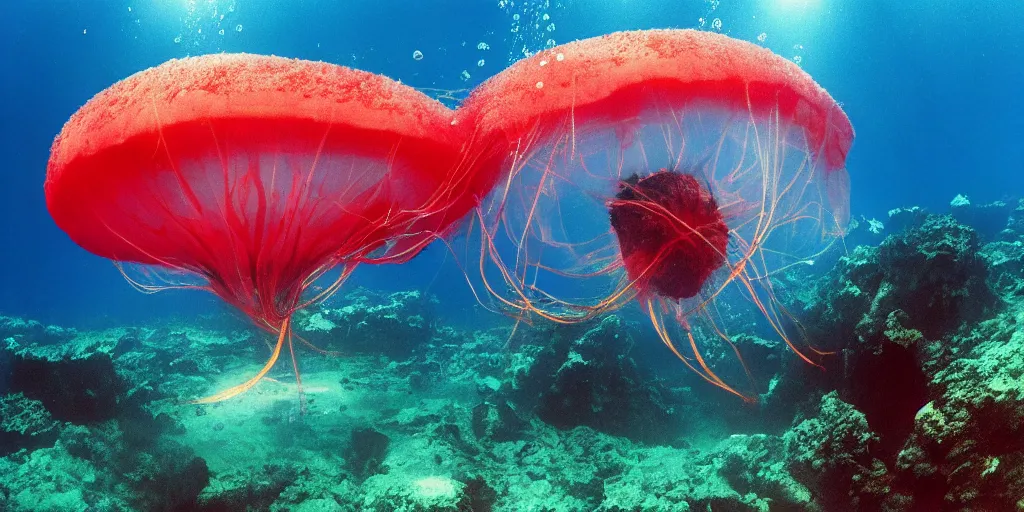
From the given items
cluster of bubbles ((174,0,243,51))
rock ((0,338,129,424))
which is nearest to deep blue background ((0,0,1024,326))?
cluster of bubbles ((174,0,243,51))

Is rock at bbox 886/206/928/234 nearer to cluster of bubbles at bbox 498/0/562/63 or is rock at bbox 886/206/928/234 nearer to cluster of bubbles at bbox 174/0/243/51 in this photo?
cluster of bubbles at bbox 498/0/562/63

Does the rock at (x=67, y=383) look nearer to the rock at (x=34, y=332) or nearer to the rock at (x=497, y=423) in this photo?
the rock at (x=497, y=423)

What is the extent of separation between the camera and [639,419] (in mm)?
8500

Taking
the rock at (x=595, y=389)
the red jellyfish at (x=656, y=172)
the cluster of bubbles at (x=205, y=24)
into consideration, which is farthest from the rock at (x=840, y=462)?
the cluster of bubbles at (x=205, y=24)

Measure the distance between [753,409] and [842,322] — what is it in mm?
2427

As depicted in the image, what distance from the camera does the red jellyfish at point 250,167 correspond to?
199cm

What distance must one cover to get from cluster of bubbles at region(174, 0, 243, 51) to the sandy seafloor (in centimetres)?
1452

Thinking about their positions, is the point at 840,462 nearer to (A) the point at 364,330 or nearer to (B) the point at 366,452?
(B) the point at 366,452

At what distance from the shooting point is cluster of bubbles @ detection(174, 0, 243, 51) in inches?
747

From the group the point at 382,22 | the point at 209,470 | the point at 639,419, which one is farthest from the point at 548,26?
the point at 209,470

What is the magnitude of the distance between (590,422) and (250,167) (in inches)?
300

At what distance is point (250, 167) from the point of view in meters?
2.18

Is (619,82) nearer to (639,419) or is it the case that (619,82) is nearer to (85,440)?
(639,419)

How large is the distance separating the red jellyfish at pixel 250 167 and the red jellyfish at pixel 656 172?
0.49 m
